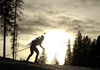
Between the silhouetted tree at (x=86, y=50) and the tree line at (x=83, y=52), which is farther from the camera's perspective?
the silhouetted tree at (x=86, y=50)

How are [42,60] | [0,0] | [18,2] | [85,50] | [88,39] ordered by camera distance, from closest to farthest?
1. [0,0]
2. [18,2]
3. [85,50]
4. [88,39]
5. [42,60]

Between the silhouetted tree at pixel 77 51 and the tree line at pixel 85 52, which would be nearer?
the tree line at pixel 85 52

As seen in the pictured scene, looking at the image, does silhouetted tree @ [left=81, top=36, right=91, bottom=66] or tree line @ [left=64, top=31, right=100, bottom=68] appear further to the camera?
silhouetted tree @ [left=81, top=36, right=91, bottom=66]

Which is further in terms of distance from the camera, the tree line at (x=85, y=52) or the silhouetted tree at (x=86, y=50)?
the silhouetted tree at (x=86, y=50)

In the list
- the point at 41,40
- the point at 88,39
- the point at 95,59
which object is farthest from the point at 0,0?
the point at 88,39

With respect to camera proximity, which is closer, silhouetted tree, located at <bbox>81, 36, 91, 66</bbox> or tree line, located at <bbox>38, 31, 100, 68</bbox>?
tree line, located at <bbox>38, 31, 100, 68</bbox>

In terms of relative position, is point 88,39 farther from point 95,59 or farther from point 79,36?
point 95,59

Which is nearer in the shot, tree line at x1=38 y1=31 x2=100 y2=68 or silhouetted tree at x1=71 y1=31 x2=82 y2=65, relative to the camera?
tree line at x1=38 y1=31 x2=100 y2=68

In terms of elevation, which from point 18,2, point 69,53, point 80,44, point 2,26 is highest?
point 18,2

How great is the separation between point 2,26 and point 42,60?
1311 inches

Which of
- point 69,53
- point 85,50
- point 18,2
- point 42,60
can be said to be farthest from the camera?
point 42,60

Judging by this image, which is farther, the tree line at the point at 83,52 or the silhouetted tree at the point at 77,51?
the silhouetted tree at the point at 77,51

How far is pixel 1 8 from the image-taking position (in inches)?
1081

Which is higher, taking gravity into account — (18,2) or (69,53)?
(18,2)
